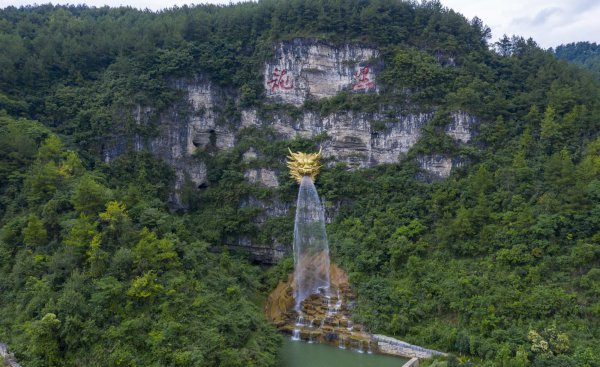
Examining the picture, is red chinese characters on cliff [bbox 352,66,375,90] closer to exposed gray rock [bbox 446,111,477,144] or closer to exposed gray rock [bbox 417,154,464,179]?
exposed gray rock [bbox 446,111,477,144]

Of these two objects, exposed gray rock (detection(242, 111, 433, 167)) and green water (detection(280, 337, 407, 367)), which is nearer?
green water (detection(280, 337, 407, 367))

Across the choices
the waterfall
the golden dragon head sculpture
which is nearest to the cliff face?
the golden dragon head sculpture

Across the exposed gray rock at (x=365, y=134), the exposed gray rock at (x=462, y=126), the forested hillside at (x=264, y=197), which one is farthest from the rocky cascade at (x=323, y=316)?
the exposed gray rock at (x=462, y=126)

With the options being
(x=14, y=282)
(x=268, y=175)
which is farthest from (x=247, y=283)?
(x=14, y=282)

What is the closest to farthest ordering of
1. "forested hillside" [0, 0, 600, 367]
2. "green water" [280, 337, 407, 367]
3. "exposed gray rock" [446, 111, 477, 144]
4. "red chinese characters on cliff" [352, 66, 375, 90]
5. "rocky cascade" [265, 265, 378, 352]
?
1. "forested hillside" [0, 0, 600, 367]
2. "green water" [280, 337, 407, 367]
3. "rocky cascade" [265, 265, 378, 352]
4. "exposed gray rock" [446, 111, 477, 144]
5. "red chinese characters on cliff" [352, 66, 375, 90]

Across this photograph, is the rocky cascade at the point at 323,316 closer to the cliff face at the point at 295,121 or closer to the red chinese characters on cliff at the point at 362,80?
the cliff face at the point at 295,121
